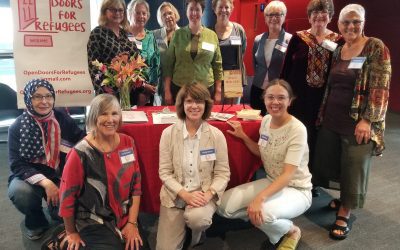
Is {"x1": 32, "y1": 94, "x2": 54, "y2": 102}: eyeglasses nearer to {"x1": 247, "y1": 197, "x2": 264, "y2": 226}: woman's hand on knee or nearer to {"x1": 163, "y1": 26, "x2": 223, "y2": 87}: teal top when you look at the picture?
{"x1": 163, "y1": 26, "x2": 223, "y2": 87}: teal top

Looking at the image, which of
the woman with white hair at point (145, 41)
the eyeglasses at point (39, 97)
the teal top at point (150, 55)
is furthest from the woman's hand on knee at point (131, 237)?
the teal top at point (150, 55)

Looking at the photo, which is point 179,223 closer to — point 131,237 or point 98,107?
point 131,237

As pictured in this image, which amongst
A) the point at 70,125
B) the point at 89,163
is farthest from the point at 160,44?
the point at 89,163

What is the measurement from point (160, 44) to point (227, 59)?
2.08 ft

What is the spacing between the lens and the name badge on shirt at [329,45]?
237 centimetres

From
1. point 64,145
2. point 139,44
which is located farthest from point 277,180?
point 139,44

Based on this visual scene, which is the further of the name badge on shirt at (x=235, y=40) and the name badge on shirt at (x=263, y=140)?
the name badge on shirt at (x=235, y=40)

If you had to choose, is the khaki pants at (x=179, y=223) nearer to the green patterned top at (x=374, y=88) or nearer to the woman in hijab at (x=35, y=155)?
the woman in hijab at (x=35, y=155)

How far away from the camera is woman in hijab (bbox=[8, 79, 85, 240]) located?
6.82 feet

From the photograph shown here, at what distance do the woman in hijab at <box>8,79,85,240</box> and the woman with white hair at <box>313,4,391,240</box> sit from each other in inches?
71.5

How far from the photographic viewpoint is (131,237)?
1814mm

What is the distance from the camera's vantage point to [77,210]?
1799mm

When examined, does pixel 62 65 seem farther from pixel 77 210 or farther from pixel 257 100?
pixel 257 100

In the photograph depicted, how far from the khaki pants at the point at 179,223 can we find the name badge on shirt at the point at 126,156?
1.23ft
